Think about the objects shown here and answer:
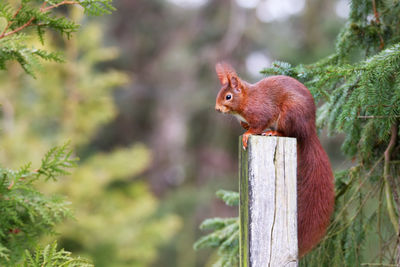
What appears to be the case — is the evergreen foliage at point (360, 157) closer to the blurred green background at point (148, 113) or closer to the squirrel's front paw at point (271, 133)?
the squirrel's front paw at point (271, 133)

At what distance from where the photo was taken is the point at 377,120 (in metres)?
1.60

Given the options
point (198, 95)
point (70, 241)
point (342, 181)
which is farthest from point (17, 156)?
point (342, 181)

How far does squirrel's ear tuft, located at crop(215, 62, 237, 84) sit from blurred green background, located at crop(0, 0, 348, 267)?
0.88 feet

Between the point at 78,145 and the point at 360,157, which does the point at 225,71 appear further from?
the point at 78,145

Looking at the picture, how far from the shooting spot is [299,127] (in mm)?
1535

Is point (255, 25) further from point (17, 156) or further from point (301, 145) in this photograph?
point (301, 145)

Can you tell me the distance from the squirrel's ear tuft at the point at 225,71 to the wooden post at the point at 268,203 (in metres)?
0.40

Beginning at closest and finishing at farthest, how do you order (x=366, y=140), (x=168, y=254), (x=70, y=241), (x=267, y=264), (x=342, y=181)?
(x=267, y=264)
(x=366, y=140)
(x=342, y=181)
(x=70, y=241)
(x=168, y=254)

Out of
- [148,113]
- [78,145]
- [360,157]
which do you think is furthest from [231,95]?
[148,113]

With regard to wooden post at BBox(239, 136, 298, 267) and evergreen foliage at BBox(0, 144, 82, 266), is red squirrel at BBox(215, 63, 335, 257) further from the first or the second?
evergreen foliage at BBox(0, 144, 82, 266)

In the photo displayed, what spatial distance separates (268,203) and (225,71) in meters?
0.60

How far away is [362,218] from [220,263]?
714mm

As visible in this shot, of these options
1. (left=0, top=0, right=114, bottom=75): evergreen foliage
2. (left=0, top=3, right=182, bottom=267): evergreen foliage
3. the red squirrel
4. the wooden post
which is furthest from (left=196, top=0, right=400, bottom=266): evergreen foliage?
(left=0, top=3, right=182, bottom=267): evergreen foliage

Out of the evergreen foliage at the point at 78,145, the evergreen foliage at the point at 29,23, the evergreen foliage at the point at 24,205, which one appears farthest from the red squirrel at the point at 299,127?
the evergreen foliage at the point at 78,145
